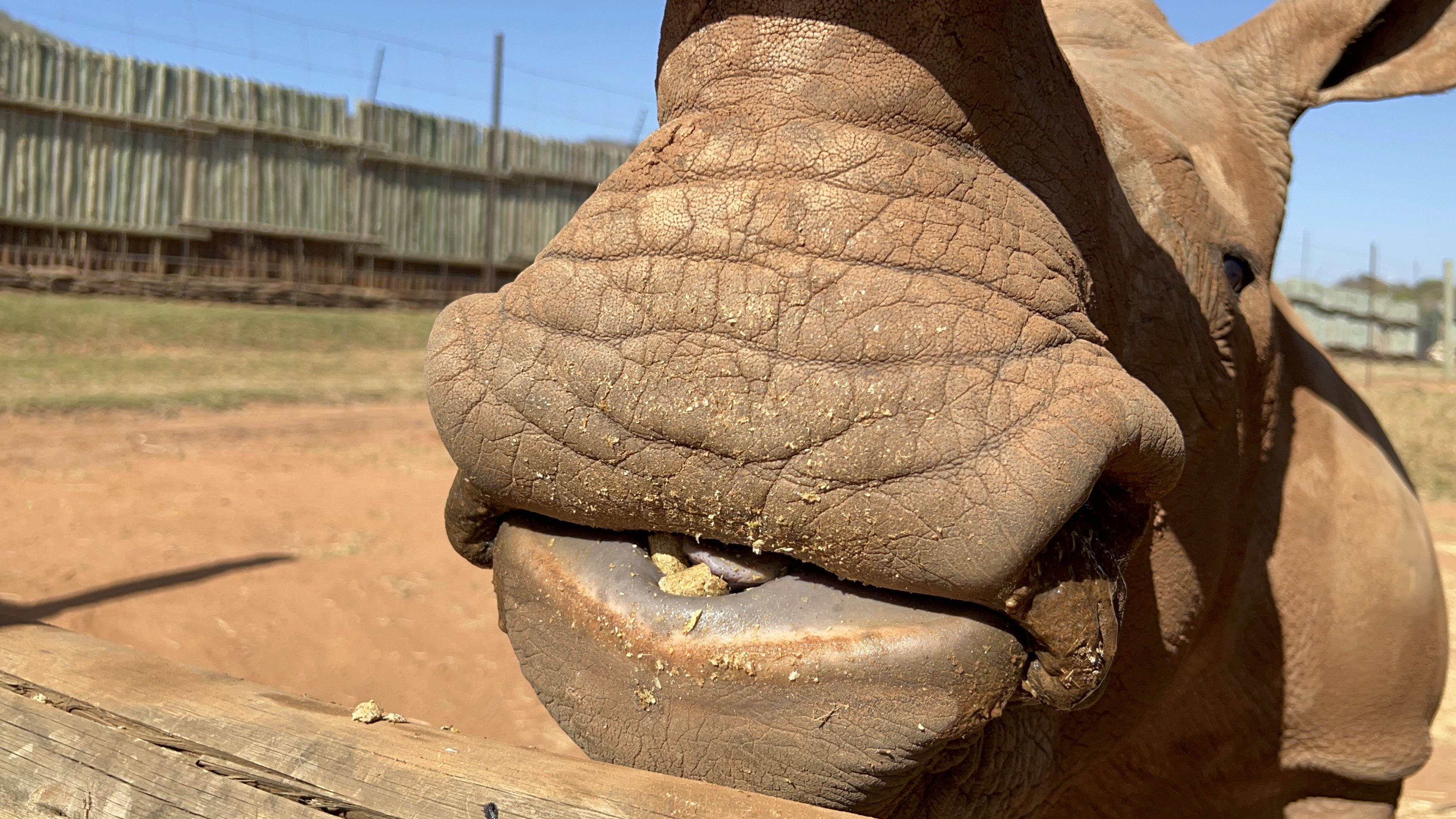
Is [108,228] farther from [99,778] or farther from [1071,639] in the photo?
[1071,639]

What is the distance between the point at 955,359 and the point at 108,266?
19628 mm

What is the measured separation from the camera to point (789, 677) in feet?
4.30

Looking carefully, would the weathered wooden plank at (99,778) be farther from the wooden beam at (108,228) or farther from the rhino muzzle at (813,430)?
the wooden beam at (108,228)

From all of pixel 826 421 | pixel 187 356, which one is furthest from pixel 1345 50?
pixel 187 356

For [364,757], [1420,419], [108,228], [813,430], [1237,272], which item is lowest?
[1420,419]

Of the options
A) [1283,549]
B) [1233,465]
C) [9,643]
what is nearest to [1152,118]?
[1233,465]

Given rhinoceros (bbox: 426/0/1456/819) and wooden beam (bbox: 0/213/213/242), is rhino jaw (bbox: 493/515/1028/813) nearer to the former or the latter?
rhinoceros (bbox: 426/0/1456/819)

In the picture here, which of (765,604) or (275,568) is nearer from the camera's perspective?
(765,604)

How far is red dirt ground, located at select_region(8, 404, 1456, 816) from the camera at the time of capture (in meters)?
5.08

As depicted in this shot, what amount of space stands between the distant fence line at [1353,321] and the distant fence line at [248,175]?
16399 millimetres

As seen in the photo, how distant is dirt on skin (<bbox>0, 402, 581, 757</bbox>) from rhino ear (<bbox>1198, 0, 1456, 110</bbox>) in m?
2.85

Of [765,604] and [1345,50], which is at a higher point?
[1345,50]

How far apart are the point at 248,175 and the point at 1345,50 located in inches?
772

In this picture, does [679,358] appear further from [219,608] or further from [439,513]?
[439,513]
